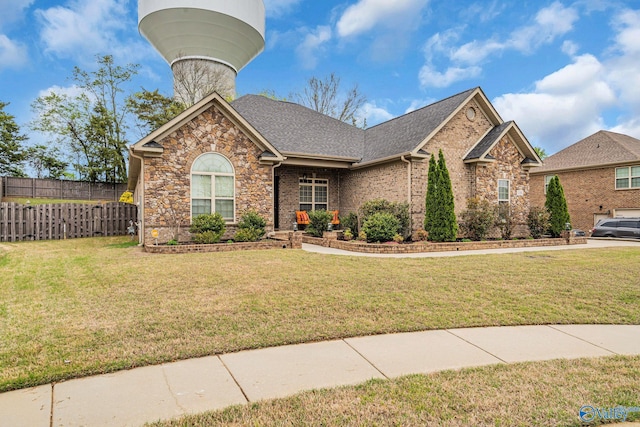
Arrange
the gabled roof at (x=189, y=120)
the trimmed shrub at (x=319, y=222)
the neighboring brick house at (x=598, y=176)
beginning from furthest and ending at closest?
the neighboring brick house at (x=598, y=176)
the trimmed shrub at (x=319, y=222)
the gabled roof at (x=189, y=120)

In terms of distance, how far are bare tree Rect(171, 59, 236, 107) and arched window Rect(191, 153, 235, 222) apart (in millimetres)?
17480

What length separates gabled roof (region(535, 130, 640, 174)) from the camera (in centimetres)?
2272

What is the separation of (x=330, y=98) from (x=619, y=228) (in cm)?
2354

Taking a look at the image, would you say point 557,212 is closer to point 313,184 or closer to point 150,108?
point 313,184

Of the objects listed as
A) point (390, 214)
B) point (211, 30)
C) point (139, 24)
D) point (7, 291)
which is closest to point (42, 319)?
point (7, 291)

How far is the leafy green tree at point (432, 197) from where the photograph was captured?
44.6 feet

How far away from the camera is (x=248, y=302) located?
Answer: 5.40 metres

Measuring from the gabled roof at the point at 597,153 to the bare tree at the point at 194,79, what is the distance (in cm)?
2574

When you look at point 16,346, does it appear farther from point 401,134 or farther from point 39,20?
point 39,20

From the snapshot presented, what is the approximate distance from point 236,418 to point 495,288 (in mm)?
5482

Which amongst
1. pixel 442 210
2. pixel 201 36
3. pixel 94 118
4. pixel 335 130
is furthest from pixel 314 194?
pixel 94 118

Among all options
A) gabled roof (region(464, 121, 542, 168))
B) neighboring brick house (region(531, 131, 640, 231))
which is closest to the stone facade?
neighboring brick house (region(531, 131, 640, 231))

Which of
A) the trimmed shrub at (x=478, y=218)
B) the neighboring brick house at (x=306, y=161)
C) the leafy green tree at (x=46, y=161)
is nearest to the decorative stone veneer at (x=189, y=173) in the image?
the neighboring brick house at (x=306, y=161)

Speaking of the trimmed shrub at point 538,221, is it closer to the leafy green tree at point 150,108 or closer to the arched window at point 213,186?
the arched window at point 213,186
